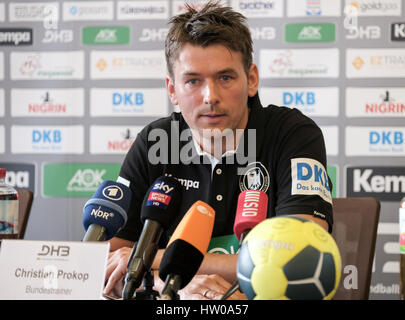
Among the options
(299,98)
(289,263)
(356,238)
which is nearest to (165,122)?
(356,238)

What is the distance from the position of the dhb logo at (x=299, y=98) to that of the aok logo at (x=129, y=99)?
81cm

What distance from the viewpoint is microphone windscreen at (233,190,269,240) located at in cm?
83

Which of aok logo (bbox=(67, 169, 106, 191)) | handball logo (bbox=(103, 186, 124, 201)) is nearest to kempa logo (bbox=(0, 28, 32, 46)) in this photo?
aok logo (bbox=(67, 169, 106, 191))

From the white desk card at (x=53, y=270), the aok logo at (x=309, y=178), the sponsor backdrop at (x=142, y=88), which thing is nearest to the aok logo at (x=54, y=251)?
the white desk card at (x=53, y=270)

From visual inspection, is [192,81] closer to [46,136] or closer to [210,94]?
[210,94]

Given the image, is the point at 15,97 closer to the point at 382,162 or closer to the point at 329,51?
the point at 329,51

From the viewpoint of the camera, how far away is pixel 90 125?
3.03 meters

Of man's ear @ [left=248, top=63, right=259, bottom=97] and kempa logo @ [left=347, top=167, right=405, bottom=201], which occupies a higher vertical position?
man's ear @ [left=248, top=63, right=259, bottom=97]

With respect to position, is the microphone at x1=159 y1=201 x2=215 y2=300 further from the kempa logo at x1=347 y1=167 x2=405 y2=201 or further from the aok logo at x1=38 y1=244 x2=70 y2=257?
the kempa logo at x1=347 y1=167 x2=405 y2=201

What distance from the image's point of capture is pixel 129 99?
3029 millimetres

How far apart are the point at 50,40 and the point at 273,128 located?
6.59 feet

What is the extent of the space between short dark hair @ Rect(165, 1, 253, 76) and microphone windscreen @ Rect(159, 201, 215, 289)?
1.99 ft
